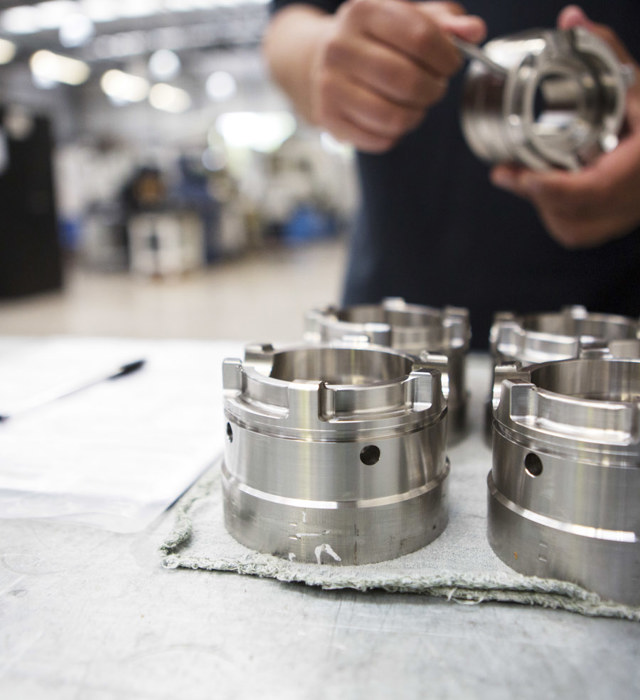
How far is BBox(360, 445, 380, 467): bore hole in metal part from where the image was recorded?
15.1 inches

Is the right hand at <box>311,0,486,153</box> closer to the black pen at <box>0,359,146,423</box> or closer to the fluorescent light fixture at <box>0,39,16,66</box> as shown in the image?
the black pen at <box>0,359,146,423</box>

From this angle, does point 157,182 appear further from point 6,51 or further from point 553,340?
point 553,340

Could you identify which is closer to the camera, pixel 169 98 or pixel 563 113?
pixel 563 113

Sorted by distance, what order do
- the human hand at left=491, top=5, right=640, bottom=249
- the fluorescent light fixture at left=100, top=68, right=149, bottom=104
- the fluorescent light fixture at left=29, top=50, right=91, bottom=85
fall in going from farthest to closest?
the fluorescent light fixture at left=100, top=68, right=149, bottom=104
the fluorescent light fixture at left=29, top=50, right=91, bottom=85
the human hand at left=491, top=5, right=640, bottom=249

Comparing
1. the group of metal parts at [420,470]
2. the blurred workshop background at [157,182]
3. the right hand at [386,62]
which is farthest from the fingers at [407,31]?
the blurred workshop background at [157,182]

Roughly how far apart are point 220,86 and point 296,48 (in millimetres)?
9828

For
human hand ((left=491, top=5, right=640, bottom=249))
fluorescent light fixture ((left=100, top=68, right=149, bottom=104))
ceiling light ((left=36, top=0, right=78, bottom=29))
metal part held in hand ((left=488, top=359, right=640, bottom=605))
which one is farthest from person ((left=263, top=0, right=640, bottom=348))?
fluorescent light fixture ((left=100, top=68, right=149, bottom=104))

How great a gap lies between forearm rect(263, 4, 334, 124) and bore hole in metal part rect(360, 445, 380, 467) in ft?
2.20

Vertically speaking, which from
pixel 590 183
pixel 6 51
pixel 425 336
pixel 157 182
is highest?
pixel 6 51

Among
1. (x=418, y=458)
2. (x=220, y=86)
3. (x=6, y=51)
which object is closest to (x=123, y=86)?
(x=220, y=86)

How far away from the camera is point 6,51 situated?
7.26m

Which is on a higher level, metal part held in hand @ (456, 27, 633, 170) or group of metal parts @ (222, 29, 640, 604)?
metal part held in hand @ (456, 27, 633, 170)

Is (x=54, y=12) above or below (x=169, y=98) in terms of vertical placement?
below

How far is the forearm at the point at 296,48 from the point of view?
37.0 inches
